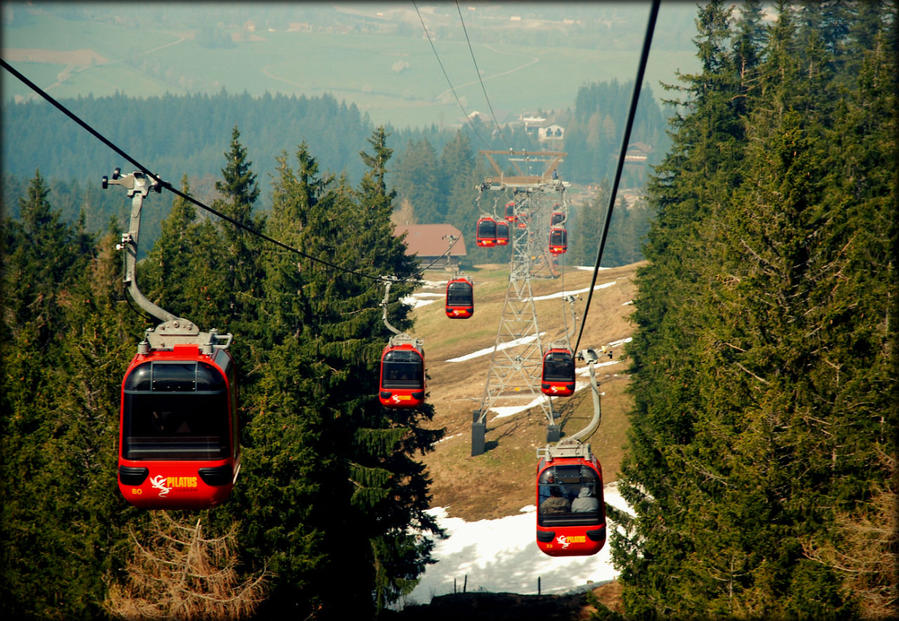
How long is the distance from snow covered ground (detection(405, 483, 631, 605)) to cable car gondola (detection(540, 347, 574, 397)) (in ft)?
26.7

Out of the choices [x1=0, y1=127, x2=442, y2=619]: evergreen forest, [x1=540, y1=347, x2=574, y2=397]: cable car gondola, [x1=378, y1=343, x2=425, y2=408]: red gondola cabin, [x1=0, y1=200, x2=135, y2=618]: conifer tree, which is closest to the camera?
[x1=0, y1=127, x2=442, y2=619]: evergreen forest

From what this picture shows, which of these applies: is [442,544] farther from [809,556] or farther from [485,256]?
[485,256]

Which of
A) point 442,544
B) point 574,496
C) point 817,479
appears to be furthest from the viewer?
point 442,544

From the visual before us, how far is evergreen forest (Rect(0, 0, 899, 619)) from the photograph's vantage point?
1780 cm

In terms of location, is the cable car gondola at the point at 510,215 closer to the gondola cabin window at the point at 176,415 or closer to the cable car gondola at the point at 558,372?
the cable car gondola at the point at 558,372

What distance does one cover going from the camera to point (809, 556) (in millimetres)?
17078

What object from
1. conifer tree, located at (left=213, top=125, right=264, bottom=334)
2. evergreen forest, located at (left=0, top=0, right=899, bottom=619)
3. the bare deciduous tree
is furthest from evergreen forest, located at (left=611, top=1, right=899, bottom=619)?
conifer tree, located at (left=213, top=125, right=264, bottom=334)

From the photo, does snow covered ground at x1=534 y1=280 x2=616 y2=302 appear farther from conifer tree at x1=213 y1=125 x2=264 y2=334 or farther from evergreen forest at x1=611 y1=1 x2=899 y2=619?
evergreen forest at x1=611 y1=1 x2=899 y2=619

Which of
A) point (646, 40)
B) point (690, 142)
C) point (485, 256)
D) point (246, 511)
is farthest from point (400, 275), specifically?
point (485, 256)

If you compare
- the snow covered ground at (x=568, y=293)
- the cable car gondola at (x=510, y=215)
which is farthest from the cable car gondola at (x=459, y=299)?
the snow covered ground at (x=568, y=293)

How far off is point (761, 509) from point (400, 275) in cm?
2992

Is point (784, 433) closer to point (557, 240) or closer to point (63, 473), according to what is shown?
point (63, 473)

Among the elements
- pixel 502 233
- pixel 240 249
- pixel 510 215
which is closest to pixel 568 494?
pixel 240 249

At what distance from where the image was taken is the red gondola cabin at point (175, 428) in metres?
11.9
